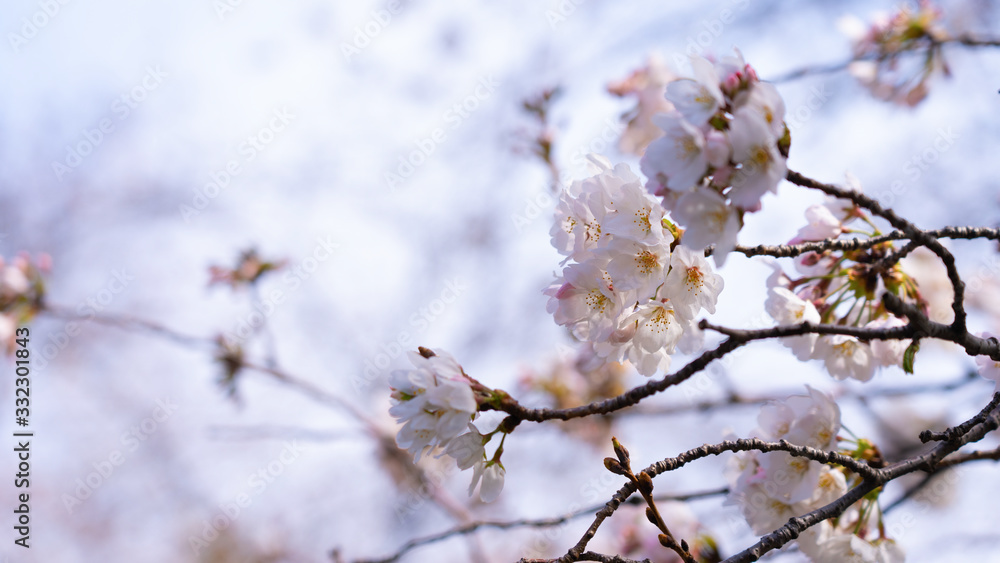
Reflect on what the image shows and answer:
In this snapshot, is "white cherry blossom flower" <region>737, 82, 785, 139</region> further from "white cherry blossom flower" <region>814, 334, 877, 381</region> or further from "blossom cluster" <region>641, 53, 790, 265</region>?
"white cherry blossom flower" <region>814, 334, 877, 381</region>

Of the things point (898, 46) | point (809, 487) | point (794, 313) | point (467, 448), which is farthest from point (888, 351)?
point (898, 46)

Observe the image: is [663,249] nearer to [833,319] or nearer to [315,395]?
[833,319]

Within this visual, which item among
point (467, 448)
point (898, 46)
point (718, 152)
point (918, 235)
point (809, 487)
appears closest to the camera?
point (718, 152)

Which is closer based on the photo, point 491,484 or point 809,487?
point 491,484

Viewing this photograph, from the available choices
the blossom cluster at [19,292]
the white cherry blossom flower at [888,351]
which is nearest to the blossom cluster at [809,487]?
the white cherry blossom flower at [888,351]

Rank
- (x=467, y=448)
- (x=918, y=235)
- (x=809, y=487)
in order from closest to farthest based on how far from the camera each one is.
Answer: (x=918, y=235) < (x=467, y=448) < (x=809, y=487)

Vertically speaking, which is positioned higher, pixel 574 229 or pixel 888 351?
pixel 574 229

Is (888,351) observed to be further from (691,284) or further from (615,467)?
(615,467)

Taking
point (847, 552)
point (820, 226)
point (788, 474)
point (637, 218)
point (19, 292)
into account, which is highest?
point (19, 292)

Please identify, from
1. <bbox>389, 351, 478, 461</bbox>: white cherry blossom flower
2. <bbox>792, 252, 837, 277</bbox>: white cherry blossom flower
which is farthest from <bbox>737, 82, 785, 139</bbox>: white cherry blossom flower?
<bbox>389, 351, 478, 461</bbox>: white cherry blossom flower
